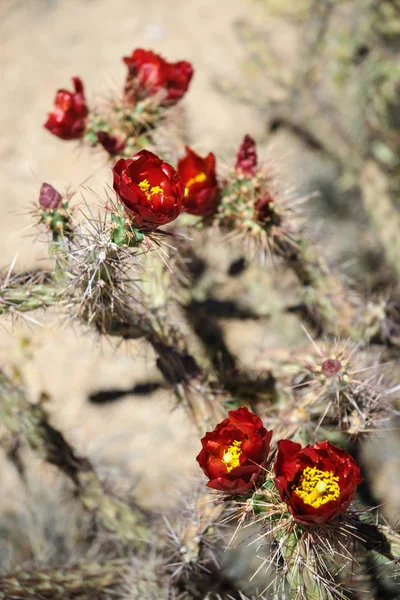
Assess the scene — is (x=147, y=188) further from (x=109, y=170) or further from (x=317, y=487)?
(x=109, y=170)

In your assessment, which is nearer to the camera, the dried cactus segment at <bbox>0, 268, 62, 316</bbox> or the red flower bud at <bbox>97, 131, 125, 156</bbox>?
the dried cactus segment at <bbox>0, 268, 62, 316</bbox>

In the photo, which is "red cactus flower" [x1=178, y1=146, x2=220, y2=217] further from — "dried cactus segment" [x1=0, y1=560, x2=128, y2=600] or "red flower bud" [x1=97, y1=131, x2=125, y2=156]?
"dried cactus segment" [x1=0, y1=560, x2=128, y2=600]

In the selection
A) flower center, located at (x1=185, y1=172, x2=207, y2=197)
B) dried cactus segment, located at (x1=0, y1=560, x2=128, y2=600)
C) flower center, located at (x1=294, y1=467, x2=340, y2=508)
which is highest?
flower center, located at (x1=185, y1=172, x2=207, y2=197)

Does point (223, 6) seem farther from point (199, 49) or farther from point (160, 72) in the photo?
point (160, 72)

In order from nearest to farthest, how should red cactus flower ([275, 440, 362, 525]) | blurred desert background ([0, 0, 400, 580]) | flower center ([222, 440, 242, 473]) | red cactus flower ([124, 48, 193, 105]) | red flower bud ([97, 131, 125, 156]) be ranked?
→ 1. red cactus flower ([275, 440, 362, 525])
2. flower center ([222, 440, 242, 473])
3. red flower bud ([97, 131, 125, 156])
4. red cactus flower ([124, 48, 193, 105])
5. blurred desert background ([0, 0, 400, 580])

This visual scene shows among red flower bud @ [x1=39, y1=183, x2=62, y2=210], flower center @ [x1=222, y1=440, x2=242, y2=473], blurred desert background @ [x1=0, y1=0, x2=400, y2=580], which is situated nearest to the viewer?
flower center @ [x1=222, y1=440, x2=242, y2=473]

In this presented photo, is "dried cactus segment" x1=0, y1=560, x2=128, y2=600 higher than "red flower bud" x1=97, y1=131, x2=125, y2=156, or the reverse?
"red flower bud" x1=97, y1=131, x2=125, y2=156

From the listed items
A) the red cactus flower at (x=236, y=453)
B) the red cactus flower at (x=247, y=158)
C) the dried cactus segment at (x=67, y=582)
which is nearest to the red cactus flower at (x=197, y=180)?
the red cactus flower at (x=247, y=158)

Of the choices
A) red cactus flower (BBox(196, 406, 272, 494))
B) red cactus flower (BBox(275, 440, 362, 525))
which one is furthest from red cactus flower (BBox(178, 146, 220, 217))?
red cactus flower (BBox(275, 440, 362, 525))
